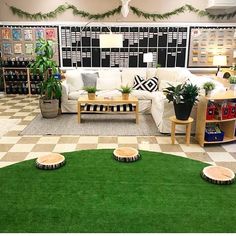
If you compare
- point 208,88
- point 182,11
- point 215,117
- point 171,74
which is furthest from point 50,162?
point 182,11

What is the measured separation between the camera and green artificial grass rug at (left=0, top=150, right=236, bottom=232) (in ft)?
6.07

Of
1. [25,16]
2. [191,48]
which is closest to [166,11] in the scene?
[191,48]

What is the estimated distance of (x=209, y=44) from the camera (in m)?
8.33

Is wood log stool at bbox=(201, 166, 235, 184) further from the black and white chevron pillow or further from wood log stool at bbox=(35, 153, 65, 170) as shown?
the black and white chevron pillow

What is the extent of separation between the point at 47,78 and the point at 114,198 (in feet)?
13.8

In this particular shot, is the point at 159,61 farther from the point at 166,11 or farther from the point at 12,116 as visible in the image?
the point at 12,116

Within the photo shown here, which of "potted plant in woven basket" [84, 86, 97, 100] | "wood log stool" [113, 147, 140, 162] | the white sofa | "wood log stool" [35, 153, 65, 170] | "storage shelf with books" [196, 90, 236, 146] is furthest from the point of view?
the white sofa

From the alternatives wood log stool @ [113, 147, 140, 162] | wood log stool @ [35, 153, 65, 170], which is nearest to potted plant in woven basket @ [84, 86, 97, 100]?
wood log stool @ [113, 147, 140, 162]

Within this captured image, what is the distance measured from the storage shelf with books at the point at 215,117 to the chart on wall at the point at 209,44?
4.07m

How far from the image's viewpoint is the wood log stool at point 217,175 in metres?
2.33

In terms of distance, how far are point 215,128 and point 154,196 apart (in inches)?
107

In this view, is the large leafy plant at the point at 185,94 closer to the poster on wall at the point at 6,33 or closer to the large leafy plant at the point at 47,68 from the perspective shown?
the large leafy plant at the point at 47,68

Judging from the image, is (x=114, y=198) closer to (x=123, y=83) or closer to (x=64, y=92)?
(x=64, y=92)

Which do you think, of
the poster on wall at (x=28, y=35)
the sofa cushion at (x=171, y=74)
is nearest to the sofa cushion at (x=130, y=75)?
A: the sofa cushion at (x=171, y=74)
